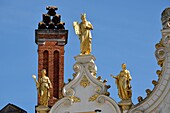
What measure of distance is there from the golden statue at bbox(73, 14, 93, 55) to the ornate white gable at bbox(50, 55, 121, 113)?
29cm

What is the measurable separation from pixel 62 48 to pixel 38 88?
404 centimetres

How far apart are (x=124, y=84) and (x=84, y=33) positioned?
2.22 metres

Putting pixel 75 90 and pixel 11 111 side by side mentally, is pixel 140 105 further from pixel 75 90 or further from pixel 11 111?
pixel 11 111

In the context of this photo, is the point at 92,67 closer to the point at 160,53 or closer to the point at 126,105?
the point at 126,105

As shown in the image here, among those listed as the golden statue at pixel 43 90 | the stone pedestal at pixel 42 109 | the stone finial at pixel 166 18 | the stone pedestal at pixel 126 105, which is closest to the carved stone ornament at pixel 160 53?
the stone finial at pixel 166 18

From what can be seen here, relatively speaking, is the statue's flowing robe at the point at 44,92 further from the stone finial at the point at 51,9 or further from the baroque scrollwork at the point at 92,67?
the stone finial at the point at 51,9

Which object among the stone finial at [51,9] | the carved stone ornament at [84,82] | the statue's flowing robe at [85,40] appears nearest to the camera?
the carved stone ornament at [84,82]

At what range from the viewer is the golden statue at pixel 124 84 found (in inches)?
989

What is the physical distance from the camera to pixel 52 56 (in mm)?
29719

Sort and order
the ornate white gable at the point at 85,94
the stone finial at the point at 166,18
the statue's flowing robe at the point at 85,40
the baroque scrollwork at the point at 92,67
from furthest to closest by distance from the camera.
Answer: the statue's flowing robe at the point at 85,40, the baroque scrollwork at the point at 92,67, the ornate white gable at the point at 85,94, the stone finial at the point at 166,18

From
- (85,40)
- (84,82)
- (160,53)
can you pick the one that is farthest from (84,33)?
(160,53)

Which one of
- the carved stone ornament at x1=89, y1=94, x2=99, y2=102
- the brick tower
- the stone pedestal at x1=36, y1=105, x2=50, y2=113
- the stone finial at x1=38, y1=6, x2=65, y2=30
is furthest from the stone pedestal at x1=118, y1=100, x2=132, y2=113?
the stone finial at x1=38, y1=6, x2=65, y2=30

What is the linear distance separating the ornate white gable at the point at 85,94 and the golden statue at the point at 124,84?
0.35 meters

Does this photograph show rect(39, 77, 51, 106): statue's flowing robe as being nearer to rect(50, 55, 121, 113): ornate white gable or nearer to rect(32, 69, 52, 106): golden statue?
rect(32, 69, 52, 106): golden statue
